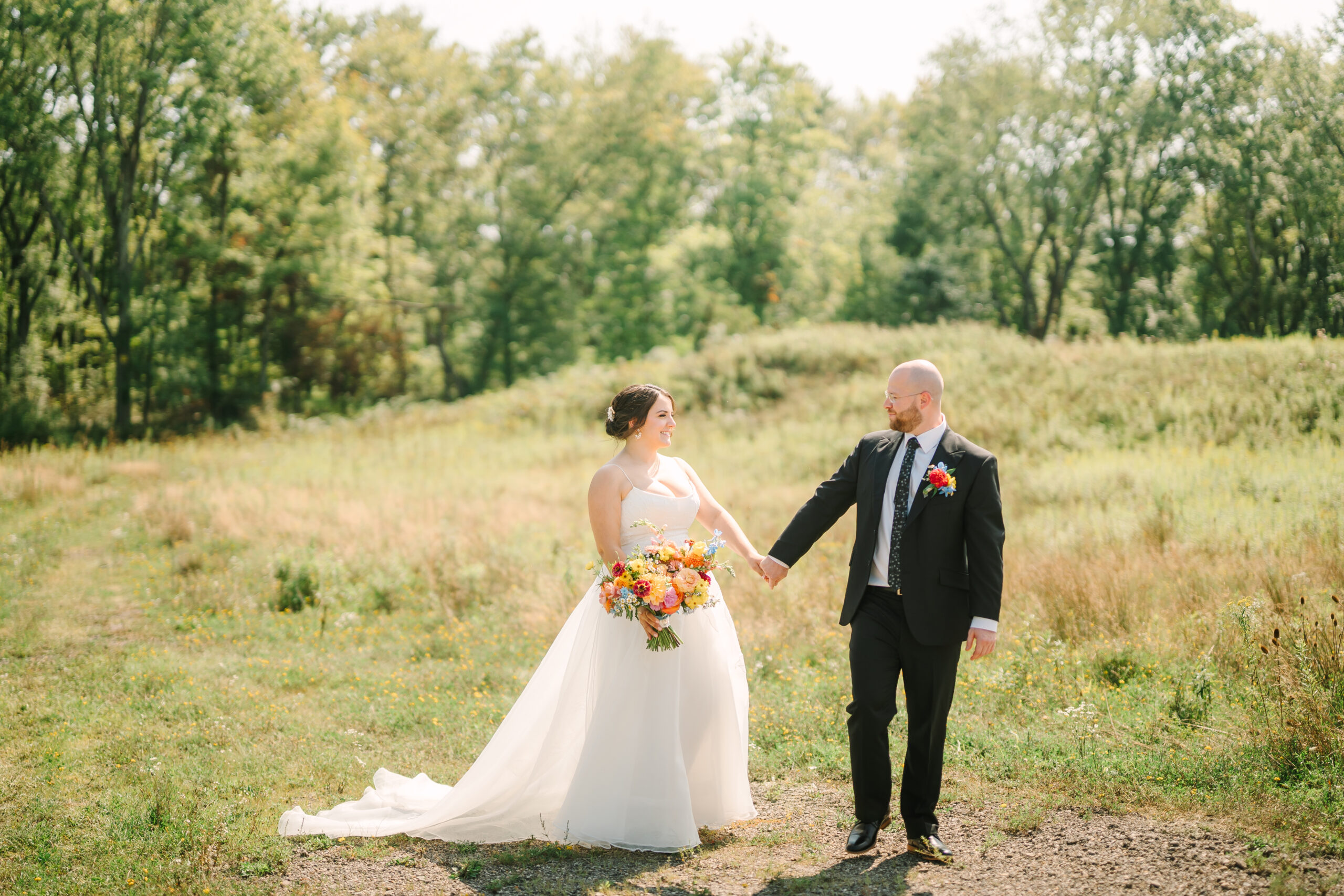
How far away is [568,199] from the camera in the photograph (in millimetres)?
44094

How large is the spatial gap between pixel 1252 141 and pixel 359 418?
25.0 metres

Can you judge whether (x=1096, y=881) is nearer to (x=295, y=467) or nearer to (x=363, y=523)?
(x=363, y=523)

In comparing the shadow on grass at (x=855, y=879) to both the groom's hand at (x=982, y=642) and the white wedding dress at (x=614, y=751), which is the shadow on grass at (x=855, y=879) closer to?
the white wedding dress at (x=614, y=751)

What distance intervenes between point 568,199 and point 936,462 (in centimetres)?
4183

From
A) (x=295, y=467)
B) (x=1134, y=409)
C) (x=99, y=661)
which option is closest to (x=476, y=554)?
(x=99, y=661)

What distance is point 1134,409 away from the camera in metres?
17.5

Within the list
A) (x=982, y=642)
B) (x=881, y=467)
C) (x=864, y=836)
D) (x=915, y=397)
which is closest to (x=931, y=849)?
(x=864, y=836)

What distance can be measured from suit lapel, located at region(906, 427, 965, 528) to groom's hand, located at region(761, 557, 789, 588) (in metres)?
0.77

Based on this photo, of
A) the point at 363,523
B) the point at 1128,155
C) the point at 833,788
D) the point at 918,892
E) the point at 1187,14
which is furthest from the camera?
the point at 1128,155

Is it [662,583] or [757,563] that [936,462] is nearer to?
[757,563]

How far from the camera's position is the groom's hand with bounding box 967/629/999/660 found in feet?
14.0

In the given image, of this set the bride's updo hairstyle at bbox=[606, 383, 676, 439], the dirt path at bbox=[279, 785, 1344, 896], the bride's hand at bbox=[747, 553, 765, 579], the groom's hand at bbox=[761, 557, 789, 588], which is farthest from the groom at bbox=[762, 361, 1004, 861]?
the bride's updo hairstyle at bbox=[606, 383, 676, 439]

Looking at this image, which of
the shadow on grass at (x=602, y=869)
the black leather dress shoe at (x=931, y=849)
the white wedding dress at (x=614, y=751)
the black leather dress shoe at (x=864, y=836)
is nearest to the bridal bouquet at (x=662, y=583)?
the white wedding dress at (x=614, y=751)

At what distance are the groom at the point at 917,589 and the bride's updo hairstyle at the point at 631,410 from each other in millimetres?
1179
